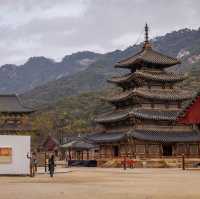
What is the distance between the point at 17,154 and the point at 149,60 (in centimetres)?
3873

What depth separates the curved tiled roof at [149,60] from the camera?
2837 inches

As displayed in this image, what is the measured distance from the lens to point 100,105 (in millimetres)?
175375

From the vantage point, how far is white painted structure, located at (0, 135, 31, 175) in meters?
36.3

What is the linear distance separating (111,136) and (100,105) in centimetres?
10542

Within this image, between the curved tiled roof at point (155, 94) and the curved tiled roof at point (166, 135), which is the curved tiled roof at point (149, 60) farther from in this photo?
the curved tiled roof at point (166, 135)

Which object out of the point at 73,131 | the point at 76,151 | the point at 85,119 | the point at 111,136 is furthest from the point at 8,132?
the point at 85,119

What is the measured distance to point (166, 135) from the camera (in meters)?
67.3

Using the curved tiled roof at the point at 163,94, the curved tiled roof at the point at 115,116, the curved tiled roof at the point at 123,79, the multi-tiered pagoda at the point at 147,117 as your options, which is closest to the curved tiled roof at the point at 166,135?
the multi-tiered pagoda at the point at 147,117

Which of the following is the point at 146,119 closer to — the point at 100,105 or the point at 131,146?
the point at 131,146

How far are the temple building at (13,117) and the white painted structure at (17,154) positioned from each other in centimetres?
5189

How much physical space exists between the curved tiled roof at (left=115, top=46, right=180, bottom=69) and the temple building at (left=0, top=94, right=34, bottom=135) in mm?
23926

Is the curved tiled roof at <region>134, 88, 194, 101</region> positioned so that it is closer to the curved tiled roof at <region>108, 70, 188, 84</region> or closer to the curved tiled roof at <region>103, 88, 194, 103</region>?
the curved tiled roof at <region>103, 88, 194, 103</region>

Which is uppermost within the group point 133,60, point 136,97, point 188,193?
point 133,60

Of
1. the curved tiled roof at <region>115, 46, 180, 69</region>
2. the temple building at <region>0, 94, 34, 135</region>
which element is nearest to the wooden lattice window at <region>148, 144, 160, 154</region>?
the curved tiled roof at <region>115, 46, 180, 69</region>
